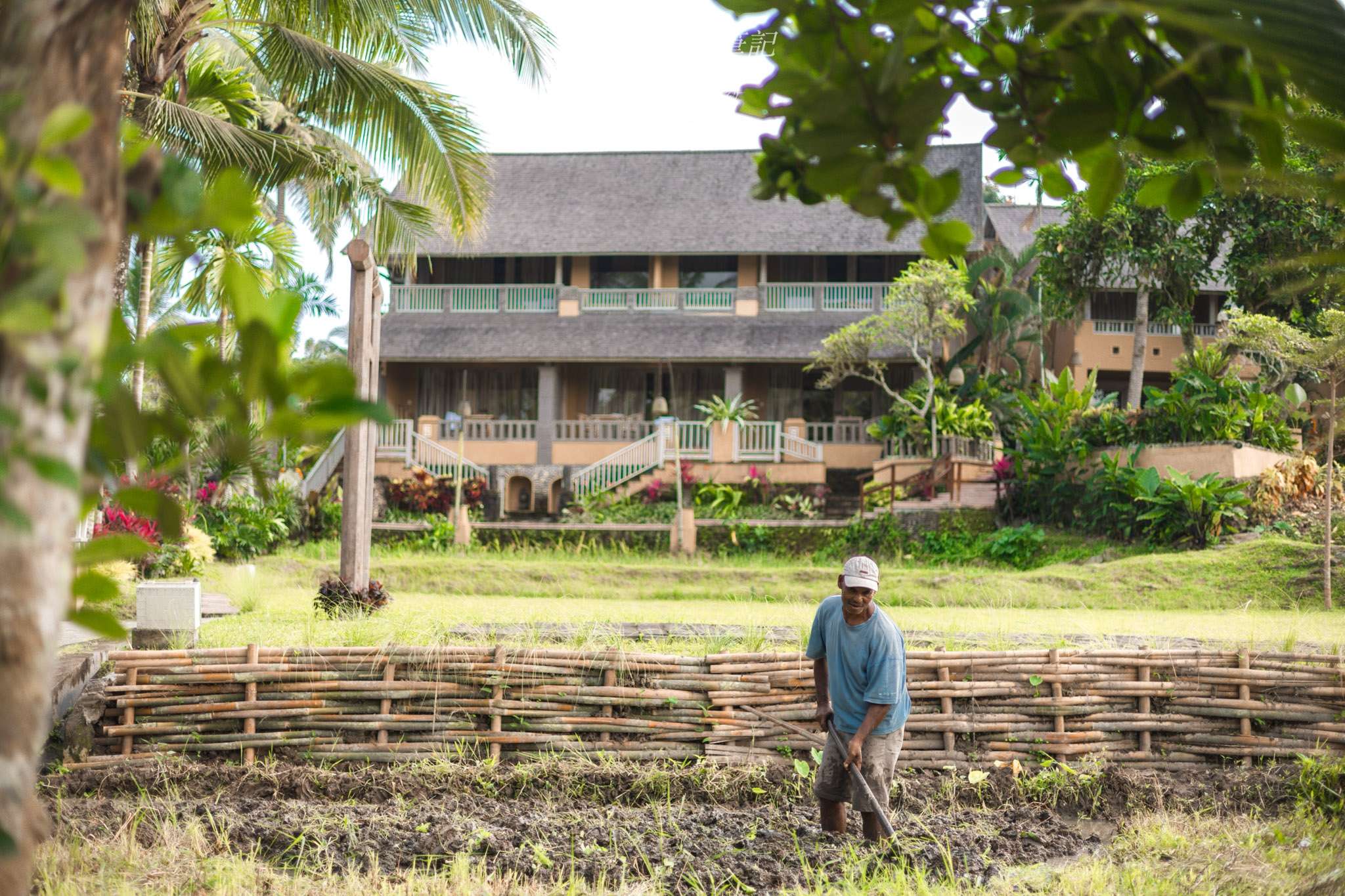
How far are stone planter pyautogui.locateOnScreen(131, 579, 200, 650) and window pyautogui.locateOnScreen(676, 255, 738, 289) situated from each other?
20.2 meters

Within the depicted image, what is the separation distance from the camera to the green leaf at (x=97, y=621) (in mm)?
1439

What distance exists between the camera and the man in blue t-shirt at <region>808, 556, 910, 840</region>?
5707 millimetres

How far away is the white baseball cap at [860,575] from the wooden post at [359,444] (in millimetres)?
5468

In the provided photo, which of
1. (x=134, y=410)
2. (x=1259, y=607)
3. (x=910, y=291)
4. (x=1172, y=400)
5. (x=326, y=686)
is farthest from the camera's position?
(x=910, y=291)

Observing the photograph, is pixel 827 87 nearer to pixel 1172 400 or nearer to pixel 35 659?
pixel 35 659

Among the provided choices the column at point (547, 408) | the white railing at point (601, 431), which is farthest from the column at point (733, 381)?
the column at point (547, 408)

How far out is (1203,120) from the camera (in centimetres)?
186

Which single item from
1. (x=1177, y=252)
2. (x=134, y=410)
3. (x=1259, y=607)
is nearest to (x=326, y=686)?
(x=134, y=410)

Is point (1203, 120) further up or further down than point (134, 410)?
further up

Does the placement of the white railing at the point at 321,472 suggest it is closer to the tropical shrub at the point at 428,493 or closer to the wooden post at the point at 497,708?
the tropical shrub at the point at 428,493

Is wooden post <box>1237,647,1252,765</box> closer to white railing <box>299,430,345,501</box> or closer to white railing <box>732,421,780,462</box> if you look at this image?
white railing <box>732,421,780,462</box>

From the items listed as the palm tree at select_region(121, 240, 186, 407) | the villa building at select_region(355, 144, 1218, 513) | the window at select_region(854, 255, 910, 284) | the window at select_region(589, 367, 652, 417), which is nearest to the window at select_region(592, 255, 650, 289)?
the villa building at select_region(355, 144, 1218, 513)

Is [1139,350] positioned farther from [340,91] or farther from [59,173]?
[59,173]

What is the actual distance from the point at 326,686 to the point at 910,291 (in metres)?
15.9
